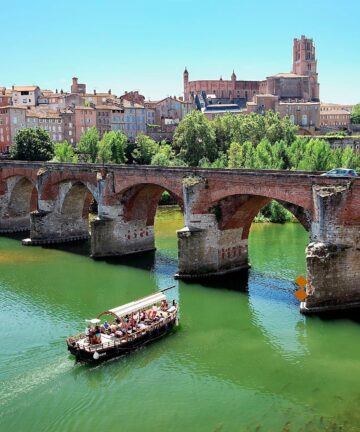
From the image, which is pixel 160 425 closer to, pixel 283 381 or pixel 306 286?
pixel 283 381

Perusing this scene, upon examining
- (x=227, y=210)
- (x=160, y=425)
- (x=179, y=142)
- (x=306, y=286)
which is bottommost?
(x=160, y=425)

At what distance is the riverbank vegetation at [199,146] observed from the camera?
73438 mm

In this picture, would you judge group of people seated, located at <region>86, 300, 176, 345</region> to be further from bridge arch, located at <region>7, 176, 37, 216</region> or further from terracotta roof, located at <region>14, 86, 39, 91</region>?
terracotta roof, located at <region>14, 86, 39, 91</region>

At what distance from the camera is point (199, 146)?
8388cm

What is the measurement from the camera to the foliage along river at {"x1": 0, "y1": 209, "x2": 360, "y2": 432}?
65.1 feet

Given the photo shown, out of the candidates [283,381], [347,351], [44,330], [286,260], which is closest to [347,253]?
[347,351]

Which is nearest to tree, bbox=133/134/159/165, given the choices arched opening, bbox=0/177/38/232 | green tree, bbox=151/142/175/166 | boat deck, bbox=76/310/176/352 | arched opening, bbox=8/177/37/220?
green tree, bbox=151/142/175/166

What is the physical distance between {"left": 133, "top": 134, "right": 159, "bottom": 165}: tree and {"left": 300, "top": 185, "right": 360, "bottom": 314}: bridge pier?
59.0 m

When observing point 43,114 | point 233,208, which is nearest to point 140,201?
point 233,208

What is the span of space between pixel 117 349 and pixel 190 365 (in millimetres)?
3166

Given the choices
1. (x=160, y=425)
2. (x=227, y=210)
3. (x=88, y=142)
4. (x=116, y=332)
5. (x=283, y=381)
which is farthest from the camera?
(x=88, y=142)

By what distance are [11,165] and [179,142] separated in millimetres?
34102

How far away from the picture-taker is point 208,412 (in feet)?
66.1

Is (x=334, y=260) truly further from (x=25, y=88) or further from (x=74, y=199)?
(x=25, y=88)
